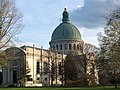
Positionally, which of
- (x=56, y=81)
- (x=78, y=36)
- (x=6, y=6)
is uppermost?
(x=78, y=36)

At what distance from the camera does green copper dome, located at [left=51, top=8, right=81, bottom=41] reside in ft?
433

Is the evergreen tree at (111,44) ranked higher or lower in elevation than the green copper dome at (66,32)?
lower

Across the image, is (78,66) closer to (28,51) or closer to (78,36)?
(28,51)

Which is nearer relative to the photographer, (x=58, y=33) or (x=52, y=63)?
(x=52, y=63)

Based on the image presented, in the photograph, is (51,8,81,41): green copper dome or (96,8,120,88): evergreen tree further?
(51,8,81,41): green copper dome

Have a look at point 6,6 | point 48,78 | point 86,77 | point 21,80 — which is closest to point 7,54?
point 6,6

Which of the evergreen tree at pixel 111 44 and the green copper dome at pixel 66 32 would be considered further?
the green copper dome at pixel 66 32

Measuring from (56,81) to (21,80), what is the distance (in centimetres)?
1731

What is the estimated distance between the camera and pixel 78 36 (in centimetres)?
13612

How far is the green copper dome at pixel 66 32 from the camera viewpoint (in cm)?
13200

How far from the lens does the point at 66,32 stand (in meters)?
133

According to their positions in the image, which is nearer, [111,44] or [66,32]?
[111,44]

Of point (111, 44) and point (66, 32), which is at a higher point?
point (66, 32)

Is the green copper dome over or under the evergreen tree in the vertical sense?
over
